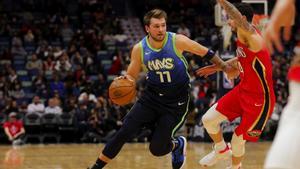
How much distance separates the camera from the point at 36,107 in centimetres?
1792

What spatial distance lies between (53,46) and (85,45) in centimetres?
110

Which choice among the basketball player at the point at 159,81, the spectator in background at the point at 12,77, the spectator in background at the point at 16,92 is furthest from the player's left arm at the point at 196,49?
the spectator in background at the point at 12,77

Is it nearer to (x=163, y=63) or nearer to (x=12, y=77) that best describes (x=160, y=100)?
(x=163, y=63)

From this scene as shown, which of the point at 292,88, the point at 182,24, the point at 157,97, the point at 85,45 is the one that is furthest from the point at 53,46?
the point at 292,88

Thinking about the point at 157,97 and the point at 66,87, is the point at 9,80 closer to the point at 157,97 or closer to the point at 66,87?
the point at 66,87

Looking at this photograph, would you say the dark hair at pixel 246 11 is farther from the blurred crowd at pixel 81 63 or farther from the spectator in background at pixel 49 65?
the spectator in background at pixel 49 65

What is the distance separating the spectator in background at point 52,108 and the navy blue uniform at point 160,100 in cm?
A: 1067

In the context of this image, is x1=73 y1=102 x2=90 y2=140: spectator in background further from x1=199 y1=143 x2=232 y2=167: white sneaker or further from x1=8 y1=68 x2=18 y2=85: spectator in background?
x1=199 y1=143 x2=232 y2=167: white sneaker

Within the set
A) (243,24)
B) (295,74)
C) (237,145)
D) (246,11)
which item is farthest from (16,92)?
(295,74)

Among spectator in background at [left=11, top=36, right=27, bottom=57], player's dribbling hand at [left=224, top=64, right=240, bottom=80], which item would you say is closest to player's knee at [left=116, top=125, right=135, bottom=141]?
player's dribbling hand at [left=224, top=64, right=240, bottom=80]

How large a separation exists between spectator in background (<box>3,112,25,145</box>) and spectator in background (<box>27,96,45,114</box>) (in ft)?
2.47

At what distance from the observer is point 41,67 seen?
66.4ft

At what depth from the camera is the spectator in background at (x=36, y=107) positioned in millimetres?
17828

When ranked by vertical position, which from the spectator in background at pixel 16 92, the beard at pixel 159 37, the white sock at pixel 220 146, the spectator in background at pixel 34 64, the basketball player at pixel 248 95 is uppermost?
the beard at pixel 159 37
